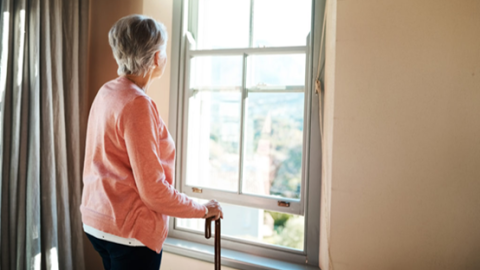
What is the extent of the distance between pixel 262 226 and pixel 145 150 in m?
0.96

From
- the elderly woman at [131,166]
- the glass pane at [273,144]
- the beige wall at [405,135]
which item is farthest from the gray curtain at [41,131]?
the beige wall at [405,135]

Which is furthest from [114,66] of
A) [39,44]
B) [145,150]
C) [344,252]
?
[344,252]

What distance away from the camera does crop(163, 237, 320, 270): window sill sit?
151cm

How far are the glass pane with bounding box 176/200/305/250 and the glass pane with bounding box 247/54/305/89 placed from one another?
0.67m

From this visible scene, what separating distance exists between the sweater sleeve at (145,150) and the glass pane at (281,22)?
89cm

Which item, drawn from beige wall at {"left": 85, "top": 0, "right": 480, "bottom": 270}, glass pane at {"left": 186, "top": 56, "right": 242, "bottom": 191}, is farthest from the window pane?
beige wall at {"left": 85, "top": 0, "right": 480, "bottom": 270}

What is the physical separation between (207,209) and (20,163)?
39.8 inches

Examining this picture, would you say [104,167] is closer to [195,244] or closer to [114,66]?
[195,244]

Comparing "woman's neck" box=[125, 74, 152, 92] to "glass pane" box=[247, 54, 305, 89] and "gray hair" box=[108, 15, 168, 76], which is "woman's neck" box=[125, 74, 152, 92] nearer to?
"gray hair" box=[108, 15, 168, 76]

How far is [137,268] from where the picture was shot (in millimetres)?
1019

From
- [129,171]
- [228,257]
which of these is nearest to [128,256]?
[129,171]

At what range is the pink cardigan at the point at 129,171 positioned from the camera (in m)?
0.94

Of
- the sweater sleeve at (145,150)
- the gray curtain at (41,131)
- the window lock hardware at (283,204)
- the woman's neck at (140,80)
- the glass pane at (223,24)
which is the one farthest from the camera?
the glass pane at (223,24)

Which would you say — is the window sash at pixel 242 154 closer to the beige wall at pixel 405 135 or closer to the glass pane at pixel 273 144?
the glass pane at pixel 273 144
